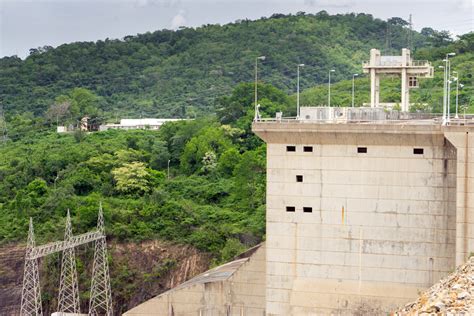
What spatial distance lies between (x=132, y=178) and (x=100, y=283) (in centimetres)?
1517

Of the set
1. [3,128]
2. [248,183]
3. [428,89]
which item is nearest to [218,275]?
[248,183]

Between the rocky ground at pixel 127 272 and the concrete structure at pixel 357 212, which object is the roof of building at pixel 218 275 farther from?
the rocky ground at pixel 127 272

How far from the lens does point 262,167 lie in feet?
221

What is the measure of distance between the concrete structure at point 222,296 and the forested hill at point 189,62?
2787 inches

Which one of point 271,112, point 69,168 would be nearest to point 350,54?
point 271,112

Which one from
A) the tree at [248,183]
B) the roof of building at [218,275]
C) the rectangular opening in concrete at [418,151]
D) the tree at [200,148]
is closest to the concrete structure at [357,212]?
the rectangular opening in concrete at [418,151]

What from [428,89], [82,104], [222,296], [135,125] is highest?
[428,89]

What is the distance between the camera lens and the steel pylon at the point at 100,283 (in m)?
53.4

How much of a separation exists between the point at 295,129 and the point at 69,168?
4142cm

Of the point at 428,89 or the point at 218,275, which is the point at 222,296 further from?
the point at 428,89

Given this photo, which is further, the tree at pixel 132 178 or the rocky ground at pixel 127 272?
the tree at pixel 132 178

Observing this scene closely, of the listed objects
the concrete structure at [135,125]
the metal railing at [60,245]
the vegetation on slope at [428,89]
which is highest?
the vegetation on slope at [428,89]

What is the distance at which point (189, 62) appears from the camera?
126375 millimetres

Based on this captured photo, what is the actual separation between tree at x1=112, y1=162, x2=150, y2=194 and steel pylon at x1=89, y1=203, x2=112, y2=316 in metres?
9.49
